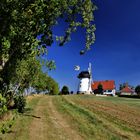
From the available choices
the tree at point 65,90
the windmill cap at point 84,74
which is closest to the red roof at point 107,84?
the windmill cap at point 84,74

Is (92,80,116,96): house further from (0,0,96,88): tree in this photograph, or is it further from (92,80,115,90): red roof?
(0,0,96,88): tree

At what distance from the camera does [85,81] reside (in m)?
144

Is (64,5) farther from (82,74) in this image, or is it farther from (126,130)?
(82,74)

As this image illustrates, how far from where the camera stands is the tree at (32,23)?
62.8ft

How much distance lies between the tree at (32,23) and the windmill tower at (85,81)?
11495cm

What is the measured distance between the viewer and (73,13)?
2488 cm

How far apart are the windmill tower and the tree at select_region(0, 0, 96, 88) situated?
115 m

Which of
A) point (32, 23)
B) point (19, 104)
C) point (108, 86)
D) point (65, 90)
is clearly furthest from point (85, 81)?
point (32, 23)

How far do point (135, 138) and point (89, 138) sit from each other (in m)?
3.30

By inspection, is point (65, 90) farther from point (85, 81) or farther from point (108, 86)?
point (108, 86)

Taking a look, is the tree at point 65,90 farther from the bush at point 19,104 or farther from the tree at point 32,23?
the tree at point 32,23

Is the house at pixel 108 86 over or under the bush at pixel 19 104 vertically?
over

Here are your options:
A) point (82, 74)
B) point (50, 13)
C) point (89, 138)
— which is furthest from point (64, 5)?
point (82, 74)

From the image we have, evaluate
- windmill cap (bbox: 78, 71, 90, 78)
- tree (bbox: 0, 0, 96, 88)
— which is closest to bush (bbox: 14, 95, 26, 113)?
tree (bbox: 0, 0, 96, 88)
